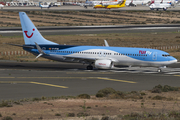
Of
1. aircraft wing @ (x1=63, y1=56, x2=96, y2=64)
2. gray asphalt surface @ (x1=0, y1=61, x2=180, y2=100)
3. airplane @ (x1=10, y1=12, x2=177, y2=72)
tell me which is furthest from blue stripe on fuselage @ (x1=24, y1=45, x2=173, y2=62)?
gray asphalt surface @ (x1=0, y1=61, x2=180, y2=100)

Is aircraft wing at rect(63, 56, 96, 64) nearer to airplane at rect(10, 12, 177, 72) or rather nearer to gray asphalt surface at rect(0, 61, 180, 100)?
airplane at rect(10, 12, 177, 72)

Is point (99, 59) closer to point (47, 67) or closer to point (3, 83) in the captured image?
point (47, 67)

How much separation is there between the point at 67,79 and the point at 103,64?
28.0ft

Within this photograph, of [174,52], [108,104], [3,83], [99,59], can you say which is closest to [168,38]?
[174,52]

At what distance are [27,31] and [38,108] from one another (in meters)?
33.4

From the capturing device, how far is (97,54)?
177 ft

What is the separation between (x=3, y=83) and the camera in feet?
140

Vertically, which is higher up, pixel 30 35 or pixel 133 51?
pixel 30 35

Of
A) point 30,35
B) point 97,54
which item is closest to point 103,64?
point 97,54

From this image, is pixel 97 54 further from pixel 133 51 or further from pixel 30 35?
pixel 30 35

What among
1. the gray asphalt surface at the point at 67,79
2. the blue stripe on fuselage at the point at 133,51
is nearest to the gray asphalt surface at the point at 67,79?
the gray asphalt surface at the point at 67,79

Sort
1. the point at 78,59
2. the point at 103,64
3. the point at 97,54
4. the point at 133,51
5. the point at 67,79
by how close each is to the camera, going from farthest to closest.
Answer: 1. the point at 78,59
2. the point at 97,54
3. the point at 133,51
4. the point at 103,64
5. the point at 67,79

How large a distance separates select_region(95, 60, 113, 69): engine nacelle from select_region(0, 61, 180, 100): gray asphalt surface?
39.4 inches

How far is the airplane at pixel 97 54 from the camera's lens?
170ft
